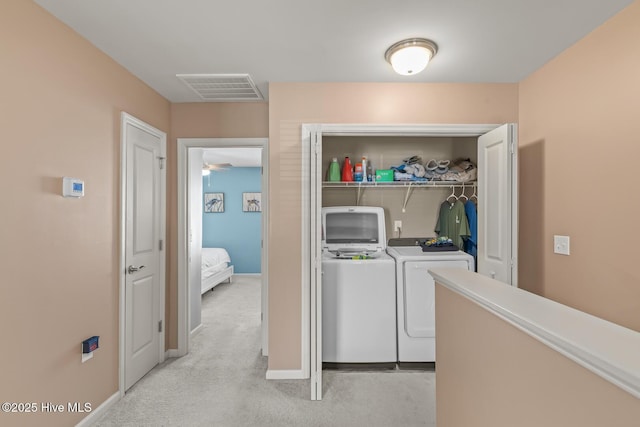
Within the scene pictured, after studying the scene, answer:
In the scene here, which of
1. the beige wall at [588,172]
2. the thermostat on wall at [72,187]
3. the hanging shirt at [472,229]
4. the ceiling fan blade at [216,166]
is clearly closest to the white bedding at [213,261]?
the ceiling fan blade at [216,166]

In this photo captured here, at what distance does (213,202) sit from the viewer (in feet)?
23.3

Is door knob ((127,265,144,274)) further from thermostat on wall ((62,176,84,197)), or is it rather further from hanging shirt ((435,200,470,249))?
hanging shirt ((435,200,470,249))

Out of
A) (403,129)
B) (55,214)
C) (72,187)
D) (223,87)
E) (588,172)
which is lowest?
(55,214)

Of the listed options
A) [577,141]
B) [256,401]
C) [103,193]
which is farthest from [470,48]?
[256,401]

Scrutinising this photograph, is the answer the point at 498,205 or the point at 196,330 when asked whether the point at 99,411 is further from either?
the point at 498,205

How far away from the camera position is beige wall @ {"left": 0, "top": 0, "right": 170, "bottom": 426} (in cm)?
158

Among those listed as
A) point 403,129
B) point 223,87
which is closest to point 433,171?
point 403,129

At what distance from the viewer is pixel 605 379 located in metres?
0.69

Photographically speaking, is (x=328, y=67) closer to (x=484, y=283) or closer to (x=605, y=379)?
(x=484, y=283)

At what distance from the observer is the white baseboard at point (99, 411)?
2.05 meters

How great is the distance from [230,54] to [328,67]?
0.70 meters

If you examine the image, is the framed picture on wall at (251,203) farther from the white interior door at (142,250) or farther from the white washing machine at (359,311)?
the white washing machine at (359,311)

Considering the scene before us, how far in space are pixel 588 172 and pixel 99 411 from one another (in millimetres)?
3478

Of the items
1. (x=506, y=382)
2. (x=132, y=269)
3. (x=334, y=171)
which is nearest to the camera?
(x=506, y=382)
